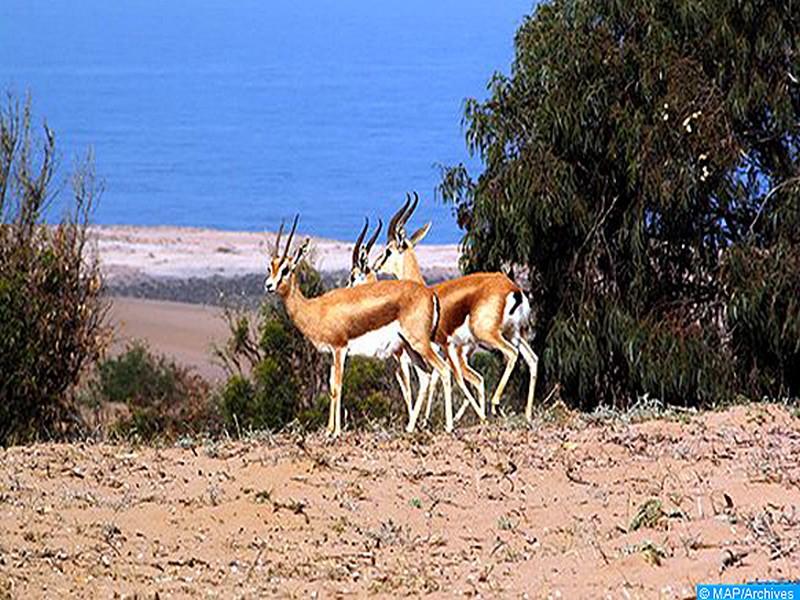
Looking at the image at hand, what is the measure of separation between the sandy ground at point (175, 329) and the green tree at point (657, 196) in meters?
13.5

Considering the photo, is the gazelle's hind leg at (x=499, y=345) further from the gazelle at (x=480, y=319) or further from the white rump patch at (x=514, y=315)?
the white rump patch at (x=514, y=315)

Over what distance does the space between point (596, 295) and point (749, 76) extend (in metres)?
2.78

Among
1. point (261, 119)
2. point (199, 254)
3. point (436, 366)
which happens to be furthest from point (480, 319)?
point (261, 119)

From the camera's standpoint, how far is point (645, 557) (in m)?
8.70

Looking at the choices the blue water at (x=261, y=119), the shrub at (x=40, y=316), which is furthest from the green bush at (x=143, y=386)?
the blue water at (x=261, y=119)

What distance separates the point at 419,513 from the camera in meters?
10.5

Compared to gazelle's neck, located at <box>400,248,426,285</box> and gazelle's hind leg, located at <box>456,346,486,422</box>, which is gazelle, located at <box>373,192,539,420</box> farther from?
gazelle's neck, located at <box>400,248,426,285</box>

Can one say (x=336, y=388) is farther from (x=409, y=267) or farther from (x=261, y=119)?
(x=261, y=119)

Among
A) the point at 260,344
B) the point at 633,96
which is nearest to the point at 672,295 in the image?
the point at 633,96

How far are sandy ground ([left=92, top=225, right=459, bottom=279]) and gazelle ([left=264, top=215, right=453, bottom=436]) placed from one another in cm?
3187

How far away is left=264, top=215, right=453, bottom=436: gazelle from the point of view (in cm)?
1333

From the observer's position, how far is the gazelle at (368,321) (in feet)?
43.7

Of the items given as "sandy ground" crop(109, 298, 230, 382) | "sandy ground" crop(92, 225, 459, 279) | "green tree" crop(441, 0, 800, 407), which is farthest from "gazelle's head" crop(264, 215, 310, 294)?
"sandy ground" crop(92, 225, 459, 279)

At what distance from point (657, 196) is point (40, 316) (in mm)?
6263
